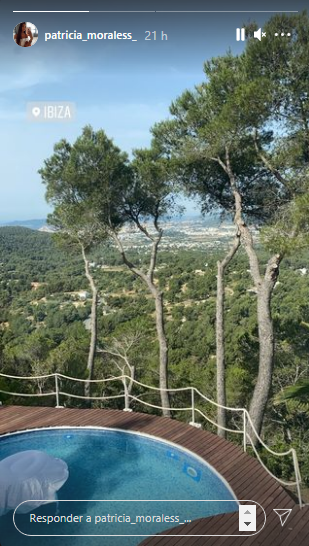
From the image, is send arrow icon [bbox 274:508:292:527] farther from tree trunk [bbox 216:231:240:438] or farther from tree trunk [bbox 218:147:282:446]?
tree trunk [bbox 216:231:240:438]

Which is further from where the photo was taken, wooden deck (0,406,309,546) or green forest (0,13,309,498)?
green forest (0,13,309,498)

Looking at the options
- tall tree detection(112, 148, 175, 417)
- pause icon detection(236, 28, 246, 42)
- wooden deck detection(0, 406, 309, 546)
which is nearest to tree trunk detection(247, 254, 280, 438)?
wooden deck detection(0, 406, 309, 546)

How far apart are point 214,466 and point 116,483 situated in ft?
3.52

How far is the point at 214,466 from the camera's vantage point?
454 centimetres

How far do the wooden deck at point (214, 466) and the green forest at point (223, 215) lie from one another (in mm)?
492

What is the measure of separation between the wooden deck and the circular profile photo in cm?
380

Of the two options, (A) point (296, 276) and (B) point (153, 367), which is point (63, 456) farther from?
(A) point (296, 276)

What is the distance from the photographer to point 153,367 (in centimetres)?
1114

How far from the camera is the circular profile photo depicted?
302cm

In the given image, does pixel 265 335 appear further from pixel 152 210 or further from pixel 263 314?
pixel 152 210

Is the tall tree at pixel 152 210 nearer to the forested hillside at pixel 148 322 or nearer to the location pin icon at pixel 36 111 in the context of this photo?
the forested hillside at pixel 148 322
